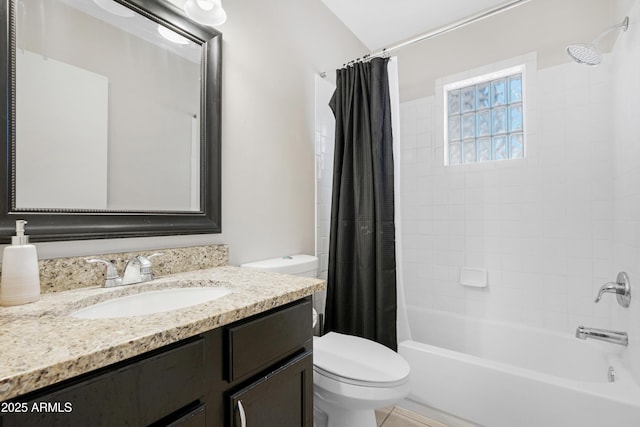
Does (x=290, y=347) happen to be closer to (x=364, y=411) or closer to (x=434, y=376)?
(x=364, y=411)

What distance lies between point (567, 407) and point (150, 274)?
5.77ft

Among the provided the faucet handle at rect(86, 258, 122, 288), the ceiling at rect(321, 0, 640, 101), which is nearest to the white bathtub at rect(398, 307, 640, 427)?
the faucet handle at rect(86, 258, 122, 288)

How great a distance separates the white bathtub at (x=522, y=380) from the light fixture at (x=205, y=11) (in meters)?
1.86

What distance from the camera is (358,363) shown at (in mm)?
1304

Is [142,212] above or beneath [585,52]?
beneath

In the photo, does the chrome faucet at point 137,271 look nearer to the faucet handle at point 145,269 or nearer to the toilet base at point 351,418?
the faucet handle at point 145,269

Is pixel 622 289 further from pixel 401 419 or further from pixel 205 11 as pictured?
pixel 205 11

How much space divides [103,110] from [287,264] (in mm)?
985

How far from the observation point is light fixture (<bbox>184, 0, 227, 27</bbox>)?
3.93ft

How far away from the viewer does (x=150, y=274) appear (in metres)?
1.04

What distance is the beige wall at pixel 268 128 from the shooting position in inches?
57.2

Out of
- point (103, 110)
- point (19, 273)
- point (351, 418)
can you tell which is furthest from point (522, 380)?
point (103, 110)

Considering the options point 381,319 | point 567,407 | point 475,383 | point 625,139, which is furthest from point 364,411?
point 625,139

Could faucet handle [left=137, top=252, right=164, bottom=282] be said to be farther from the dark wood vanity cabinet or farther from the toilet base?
the toilet base
